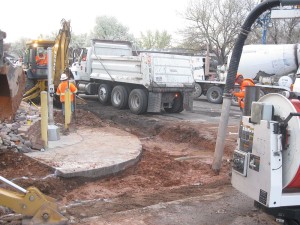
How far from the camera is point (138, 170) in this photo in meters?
7.97

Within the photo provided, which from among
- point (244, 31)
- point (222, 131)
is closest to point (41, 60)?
point (222, 131)

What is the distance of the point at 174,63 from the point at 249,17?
8.87 m

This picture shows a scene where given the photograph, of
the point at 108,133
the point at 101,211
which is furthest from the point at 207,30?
the point at 101,211

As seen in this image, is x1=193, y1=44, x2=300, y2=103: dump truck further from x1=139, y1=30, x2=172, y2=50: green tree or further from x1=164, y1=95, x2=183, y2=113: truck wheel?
x1=139, y1=30, x2=172, y2=50: green tree

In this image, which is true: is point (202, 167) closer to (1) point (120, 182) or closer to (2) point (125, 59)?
(1) point (120, 182)

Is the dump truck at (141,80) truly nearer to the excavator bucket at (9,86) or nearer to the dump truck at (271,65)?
the dump truck at (271,65)

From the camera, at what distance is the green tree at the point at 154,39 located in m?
58.4

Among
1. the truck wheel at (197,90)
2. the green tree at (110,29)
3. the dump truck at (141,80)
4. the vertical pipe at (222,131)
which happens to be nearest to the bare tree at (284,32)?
the truck wheel at (197,90)

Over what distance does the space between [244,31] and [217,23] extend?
30.8 m

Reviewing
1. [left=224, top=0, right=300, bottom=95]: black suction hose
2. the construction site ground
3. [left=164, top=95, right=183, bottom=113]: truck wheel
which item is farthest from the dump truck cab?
Result: [left=224, top=0, right=300, bottom=95]: black suction hose

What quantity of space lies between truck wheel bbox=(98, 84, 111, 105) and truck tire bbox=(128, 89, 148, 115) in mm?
1952

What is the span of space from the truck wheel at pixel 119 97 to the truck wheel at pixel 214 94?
705 centimetres

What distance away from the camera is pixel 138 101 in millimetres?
15180

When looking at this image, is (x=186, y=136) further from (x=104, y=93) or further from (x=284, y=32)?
(x=284, y=32)
